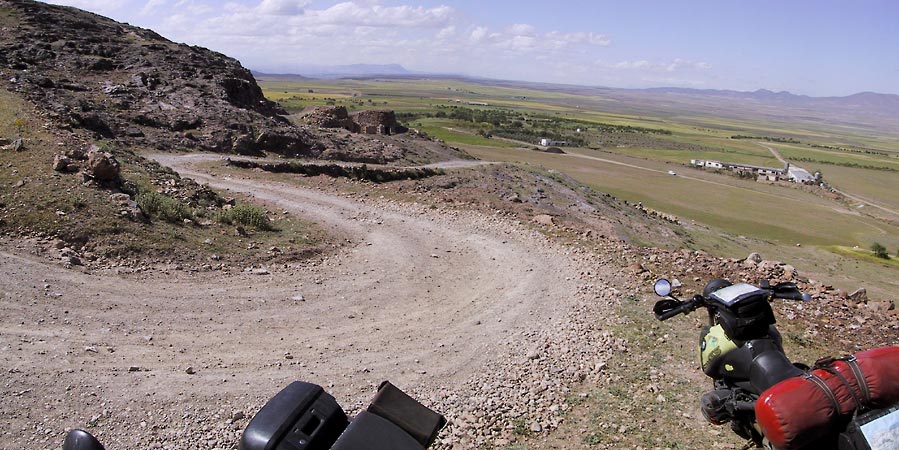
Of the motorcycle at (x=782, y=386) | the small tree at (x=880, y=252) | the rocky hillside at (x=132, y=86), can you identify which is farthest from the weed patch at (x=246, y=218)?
the small tree at (x=880, y=252)

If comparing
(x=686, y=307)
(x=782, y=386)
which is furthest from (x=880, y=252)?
(x=782, y=386)

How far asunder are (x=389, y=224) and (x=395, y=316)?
271 inches

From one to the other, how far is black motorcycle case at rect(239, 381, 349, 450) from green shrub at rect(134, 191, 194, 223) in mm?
11471

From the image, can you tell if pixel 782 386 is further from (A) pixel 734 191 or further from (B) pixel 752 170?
(B) pixel 752 170

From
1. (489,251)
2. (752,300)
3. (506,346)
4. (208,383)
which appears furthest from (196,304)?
(752,300)

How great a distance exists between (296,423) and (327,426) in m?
0.23

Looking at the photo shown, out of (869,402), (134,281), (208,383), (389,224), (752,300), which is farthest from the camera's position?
(389,224)

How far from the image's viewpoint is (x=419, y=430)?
3.96 m

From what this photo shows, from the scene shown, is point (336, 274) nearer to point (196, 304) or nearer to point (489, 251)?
point (196, 304)

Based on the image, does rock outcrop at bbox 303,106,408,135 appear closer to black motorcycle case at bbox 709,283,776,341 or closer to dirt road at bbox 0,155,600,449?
dirt road at bbox 0,155,600,449

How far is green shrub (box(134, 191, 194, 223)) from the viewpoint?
14.0 m

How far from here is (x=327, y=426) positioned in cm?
401

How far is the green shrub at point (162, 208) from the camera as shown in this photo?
13980 millimetres

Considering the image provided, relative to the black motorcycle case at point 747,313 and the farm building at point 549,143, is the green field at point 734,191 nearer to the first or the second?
the farm building at point 549,143
